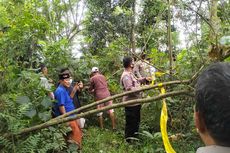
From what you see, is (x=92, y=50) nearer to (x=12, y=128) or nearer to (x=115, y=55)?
(x=115, y=55)

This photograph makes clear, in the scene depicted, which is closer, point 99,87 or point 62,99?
point 62,99

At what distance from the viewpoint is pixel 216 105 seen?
1.19 m

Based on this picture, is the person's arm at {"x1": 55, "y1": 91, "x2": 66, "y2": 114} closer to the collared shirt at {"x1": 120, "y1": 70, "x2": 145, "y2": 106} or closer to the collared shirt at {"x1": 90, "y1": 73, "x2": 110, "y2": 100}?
the collared shirt at {"x1": 120, "y1": 70, "x2": 145, "y2": 106}

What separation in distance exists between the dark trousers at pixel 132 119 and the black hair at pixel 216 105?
5575mm

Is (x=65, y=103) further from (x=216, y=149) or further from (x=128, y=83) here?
(x=216, y=149)

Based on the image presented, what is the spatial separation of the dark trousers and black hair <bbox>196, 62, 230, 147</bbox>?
558 centimetres

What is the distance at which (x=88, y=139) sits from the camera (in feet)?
24.5

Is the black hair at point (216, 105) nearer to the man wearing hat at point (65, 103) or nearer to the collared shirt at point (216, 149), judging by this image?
the collared shirt at point (216, 149)

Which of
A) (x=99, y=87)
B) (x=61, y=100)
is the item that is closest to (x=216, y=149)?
(x=61, y=100)

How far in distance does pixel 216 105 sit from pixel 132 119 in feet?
18.9

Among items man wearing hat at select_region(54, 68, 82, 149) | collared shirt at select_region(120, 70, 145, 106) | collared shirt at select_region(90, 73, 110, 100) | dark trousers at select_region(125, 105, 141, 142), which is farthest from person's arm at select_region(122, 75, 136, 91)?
collared shirt at select_region(90, 73, 110, 100)

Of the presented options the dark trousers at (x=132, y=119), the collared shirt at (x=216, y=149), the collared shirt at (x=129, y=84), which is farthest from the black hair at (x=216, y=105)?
the dark trousers at (x=132, y=119)

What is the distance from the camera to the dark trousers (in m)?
6.84

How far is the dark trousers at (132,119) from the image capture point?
6.84 meters
